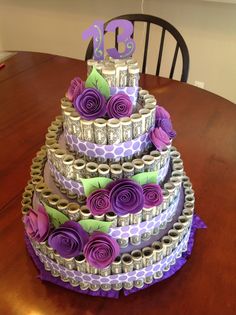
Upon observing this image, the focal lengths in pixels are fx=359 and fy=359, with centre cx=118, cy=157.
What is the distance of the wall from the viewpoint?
2270mm

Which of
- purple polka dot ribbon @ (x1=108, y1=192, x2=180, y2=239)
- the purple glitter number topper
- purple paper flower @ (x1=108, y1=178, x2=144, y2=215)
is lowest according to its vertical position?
purple polka dot ribbon @ (x1=108, y1=192, x2=180, y2=239)

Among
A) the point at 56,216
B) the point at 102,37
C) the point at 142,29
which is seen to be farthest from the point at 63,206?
the point at 142,29

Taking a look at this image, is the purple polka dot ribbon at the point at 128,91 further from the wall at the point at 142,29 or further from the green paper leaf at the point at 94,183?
the wall at the point at 142,29

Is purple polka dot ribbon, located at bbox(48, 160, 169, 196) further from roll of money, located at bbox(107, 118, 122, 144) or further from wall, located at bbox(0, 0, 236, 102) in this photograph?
wall, located at bbox(0, 0, 236, 102)

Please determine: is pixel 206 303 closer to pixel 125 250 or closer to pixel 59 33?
pixel 125 250

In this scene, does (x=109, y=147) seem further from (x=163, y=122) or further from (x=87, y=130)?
(x=163, y=122)

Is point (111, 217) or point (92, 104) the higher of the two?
point (92, 104)

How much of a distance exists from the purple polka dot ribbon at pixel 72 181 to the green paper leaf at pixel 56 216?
0.06m

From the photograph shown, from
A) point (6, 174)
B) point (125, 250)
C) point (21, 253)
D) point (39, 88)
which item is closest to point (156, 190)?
point (125, 250)

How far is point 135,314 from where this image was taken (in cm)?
74

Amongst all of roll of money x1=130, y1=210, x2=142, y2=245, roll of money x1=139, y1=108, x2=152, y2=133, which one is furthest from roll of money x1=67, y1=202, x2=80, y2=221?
roll of money x1=139, y1=108, x2=152, y2=133

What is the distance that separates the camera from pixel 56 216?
2.44 ft

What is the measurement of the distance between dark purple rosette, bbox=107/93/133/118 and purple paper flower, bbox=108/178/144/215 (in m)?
0.14

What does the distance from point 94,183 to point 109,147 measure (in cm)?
8
